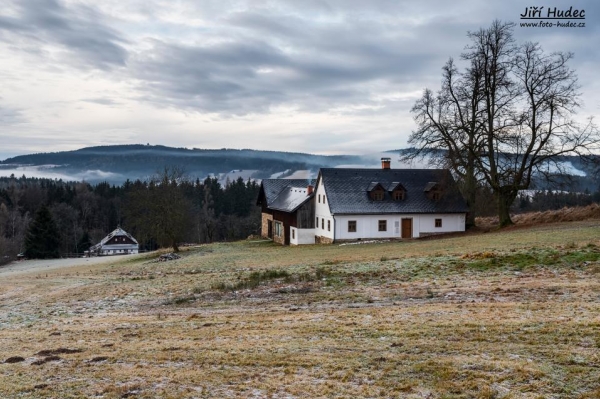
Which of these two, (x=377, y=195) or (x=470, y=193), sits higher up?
(x=470, y=193)

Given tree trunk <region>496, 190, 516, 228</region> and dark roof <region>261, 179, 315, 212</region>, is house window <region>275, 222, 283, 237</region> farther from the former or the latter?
tree trunk <region>496, 190, 516, 228</region>

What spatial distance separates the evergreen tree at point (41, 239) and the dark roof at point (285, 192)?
137 feet

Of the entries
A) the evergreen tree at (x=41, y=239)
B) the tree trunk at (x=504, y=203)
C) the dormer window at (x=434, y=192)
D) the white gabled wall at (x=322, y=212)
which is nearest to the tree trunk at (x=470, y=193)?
the tree trunk at (x=504, y=203)

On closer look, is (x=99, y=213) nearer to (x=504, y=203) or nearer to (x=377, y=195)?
(x=377, y=195)

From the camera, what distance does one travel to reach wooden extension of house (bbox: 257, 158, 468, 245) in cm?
4666

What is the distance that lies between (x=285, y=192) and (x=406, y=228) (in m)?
17.3

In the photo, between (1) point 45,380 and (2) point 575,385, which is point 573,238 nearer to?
(2) point 575,385

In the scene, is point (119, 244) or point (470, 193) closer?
point (470, 193)

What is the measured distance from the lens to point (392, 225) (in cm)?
4747

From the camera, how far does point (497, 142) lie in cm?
4222

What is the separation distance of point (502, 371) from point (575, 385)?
1.05 m

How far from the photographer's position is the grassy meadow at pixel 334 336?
8.15 metres

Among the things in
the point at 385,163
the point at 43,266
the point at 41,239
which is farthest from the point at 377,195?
the point at 41,239

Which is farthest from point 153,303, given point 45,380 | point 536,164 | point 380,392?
point 536,164
